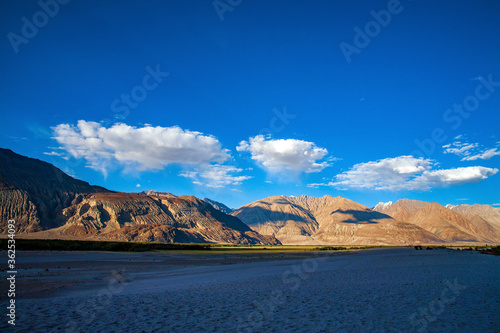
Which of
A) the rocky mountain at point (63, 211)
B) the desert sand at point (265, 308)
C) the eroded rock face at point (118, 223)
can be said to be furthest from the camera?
the eroded rock face at point (118, 223)

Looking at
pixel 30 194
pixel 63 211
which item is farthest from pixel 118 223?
pixel 30 194

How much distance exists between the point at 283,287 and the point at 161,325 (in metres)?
9.44

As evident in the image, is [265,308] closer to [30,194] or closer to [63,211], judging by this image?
[30,194]

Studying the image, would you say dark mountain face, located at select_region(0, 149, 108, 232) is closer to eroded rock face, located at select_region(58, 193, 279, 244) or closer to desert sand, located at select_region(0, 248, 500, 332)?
eroded rock face, located at select_region(58, 193, 279, 244)

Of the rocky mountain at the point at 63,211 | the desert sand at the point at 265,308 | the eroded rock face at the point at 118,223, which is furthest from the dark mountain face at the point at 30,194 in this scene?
the desert sand at the point at 265,308

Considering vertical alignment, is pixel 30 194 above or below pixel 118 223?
above

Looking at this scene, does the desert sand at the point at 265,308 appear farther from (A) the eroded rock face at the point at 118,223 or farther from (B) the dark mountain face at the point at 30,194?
(B) the dark mountain face at the point at 30,194

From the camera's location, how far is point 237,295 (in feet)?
48.2

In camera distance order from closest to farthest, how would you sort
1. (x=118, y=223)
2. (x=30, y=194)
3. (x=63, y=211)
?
(x=30, y=194) → (x=63, y=211) → (x=118, y=223)

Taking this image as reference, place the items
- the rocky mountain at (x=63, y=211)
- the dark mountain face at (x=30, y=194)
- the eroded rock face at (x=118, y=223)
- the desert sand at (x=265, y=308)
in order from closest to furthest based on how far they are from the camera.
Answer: the desert sand at (x=265, y=308)
the dark mountain face at (x=30, y=194)
the rocky mountain at (x=63, y=211)
the eroded rock face at (x=118, y=223)

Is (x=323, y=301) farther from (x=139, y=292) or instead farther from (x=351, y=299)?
(x=139, y=292)

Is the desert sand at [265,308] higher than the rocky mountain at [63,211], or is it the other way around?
the rocky mountain at [63,211]

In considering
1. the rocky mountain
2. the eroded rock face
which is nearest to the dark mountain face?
the rocky mountain

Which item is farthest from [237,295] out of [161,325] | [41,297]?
[41,297]
